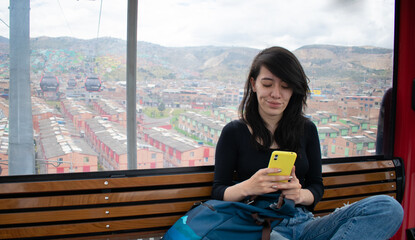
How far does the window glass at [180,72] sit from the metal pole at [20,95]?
0.03 metres

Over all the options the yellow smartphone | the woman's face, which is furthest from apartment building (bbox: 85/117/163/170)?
the yellow smartphone

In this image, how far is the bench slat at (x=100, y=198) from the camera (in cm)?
213

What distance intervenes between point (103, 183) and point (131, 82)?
77cm

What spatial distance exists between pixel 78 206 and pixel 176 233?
762 mm

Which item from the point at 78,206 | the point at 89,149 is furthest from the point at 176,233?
the point at 89,149

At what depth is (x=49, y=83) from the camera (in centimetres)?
235

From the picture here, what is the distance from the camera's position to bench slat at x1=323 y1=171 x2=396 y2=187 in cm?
285

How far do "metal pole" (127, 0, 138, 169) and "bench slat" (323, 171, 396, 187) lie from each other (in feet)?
5.29

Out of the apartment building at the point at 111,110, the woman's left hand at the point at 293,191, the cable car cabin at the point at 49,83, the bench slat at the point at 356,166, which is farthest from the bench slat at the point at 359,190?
the cable car cabin at the point at 49,83

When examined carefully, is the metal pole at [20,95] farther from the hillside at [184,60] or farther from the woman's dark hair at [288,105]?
the woman's dark hair at [288,105]

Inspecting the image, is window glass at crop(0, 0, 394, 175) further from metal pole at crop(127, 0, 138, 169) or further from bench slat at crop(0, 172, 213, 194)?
bench slat at crop(0, 172, 213, 194)

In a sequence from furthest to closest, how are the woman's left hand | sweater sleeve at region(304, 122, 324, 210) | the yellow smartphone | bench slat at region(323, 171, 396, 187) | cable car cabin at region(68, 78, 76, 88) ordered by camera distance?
bench slat at region(323, 171, 396, 187), cable car cabin at region(68, 78, 76, 88), sweater sleeve at region(304, 122, 324, 210), the woman's left hand, the yellow smartphone

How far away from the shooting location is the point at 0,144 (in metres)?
2.27

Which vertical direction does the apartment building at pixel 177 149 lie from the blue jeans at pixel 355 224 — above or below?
above
